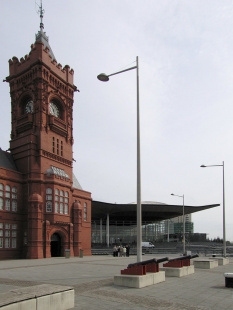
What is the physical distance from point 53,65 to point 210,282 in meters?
41.3

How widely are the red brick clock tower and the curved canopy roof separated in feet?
85.9

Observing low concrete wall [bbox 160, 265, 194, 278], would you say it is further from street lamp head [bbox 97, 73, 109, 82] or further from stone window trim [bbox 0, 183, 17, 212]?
stone window trim [bbox 0, 183, 17, 212]

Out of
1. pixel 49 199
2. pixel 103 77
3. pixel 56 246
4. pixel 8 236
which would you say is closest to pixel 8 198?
pixel 8 236

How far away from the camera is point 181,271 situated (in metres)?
17.7

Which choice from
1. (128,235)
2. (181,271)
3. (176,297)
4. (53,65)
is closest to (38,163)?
(53,65)

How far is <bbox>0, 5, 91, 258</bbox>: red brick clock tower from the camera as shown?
1681 inches

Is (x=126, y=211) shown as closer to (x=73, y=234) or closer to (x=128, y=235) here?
(x=128, y=235)

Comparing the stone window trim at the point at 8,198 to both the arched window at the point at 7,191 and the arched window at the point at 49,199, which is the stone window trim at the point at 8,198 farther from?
the arched window at the point at 49,199

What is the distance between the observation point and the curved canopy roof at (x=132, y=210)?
79625mm

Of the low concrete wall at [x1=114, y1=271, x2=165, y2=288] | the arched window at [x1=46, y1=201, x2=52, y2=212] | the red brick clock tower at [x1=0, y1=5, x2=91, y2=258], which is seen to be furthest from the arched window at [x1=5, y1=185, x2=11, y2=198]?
the low concrete wall at [x1=114, y1=271, x2=165, y2=288]

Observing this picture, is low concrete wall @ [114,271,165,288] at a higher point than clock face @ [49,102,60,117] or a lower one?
lower

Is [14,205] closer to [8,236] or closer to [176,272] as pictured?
[8,236]

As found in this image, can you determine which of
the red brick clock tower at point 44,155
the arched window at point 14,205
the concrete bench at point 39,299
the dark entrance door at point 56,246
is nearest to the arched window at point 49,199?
the red brick clock tower at point 44,155

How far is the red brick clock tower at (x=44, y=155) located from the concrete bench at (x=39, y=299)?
3309cm
